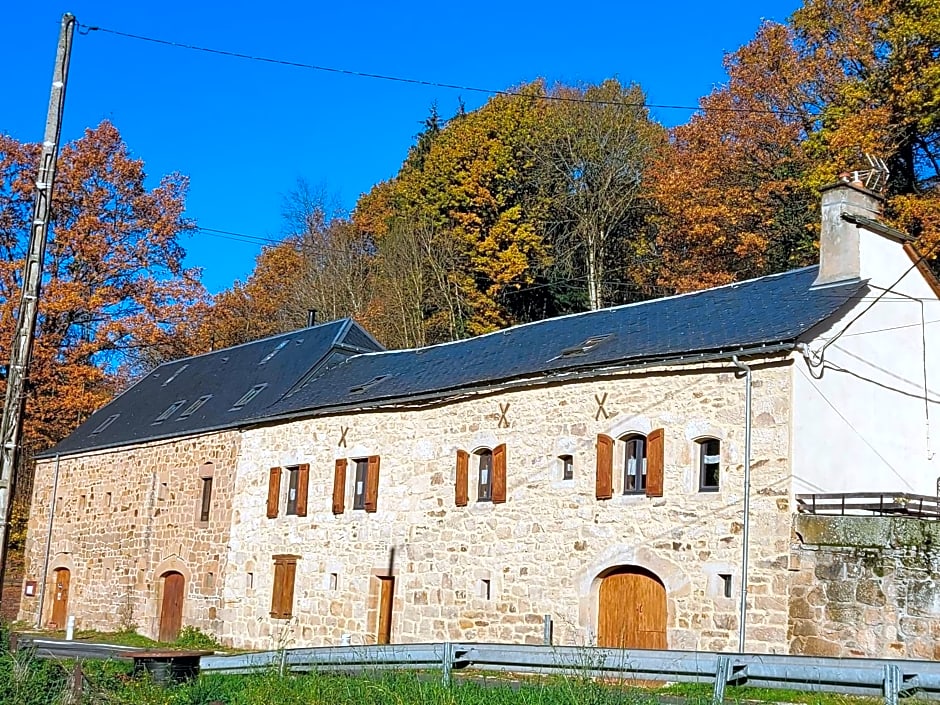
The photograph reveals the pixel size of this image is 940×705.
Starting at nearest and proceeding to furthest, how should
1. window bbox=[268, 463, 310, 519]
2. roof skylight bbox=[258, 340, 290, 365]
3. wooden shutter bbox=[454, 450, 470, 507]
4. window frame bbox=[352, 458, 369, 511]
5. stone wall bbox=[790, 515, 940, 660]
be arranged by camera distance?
stone wall bbox=[790, 515, 940, 660] → wooden shutter bbox=[454, 450, 470, 507] → window frame bbox=[352, 458, 369, 511] → window bbox=[268, 463, 310, 519] → roof skylight bbox=[258, 340, 290, 365]

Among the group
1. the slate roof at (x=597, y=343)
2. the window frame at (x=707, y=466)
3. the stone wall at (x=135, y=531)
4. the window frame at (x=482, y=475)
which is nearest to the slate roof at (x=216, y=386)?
the stone wall at (x=135, y=531)

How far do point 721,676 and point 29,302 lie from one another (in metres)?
7.84

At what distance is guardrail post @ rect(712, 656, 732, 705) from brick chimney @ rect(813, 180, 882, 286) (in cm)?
918

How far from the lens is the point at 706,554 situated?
49.9 ft

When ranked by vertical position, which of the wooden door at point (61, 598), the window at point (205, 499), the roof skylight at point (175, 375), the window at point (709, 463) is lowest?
the wooden door at point (61, 598)

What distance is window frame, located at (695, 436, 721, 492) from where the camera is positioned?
15453 millimetres

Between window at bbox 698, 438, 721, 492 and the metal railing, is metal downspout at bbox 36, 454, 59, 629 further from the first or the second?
the metal railing

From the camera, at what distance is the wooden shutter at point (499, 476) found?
18.4m

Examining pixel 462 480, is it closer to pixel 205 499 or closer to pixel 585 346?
pixel 585 346

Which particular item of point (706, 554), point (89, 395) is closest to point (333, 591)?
point (706, 554)

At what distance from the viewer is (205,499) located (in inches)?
979

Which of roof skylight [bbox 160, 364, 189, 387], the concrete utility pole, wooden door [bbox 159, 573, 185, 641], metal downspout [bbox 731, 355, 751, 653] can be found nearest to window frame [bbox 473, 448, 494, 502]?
metal downspout [bbox 731, 355, 751, 653]

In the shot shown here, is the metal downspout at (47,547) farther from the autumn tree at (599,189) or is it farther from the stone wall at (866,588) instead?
the stone wall at (866,588)

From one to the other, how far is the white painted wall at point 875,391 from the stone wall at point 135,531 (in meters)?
13.6
